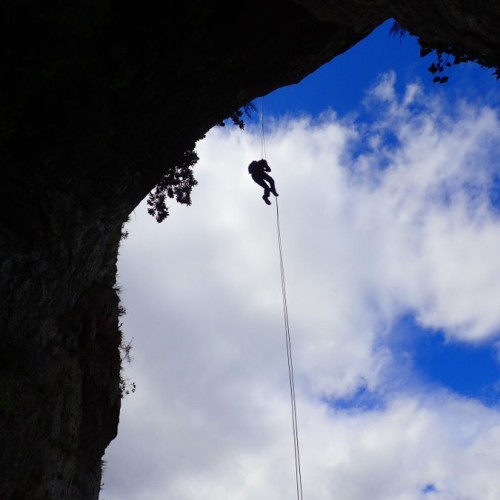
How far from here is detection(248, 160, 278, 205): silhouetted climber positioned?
1627 cm

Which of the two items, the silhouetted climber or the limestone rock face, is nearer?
the limestone rock face

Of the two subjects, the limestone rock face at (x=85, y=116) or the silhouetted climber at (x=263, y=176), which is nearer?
the limestone rock face at (x=85, y=116)

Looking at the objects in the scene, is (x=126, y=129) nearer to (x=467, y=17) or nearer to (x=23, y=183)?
(x=23, y=183)

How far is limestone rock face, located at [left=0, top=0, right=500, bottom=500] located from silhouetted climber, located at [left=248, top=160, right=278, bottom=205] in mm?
3333

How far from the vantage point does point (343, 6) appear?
10.2 m

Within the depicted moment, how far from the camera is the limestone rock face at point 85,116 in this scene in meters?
7.81

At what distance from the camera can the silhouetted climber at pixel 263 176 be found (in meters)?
16.3

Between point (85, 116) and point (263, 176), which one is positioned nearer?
point (85, 116)

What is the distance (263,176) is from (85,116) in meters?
7.89

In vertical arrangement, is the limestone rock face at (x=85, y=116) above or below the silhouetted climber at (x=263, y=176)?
below

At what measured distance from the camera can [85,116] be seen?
31.0ft

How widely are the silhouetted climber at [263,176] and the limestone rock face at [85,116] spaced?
333cm

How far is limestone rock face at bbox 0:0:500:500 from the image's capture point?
25.6ft

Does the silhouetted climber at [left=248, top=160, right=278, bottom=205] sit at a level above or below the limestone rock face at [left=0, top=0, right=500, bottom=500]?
above
